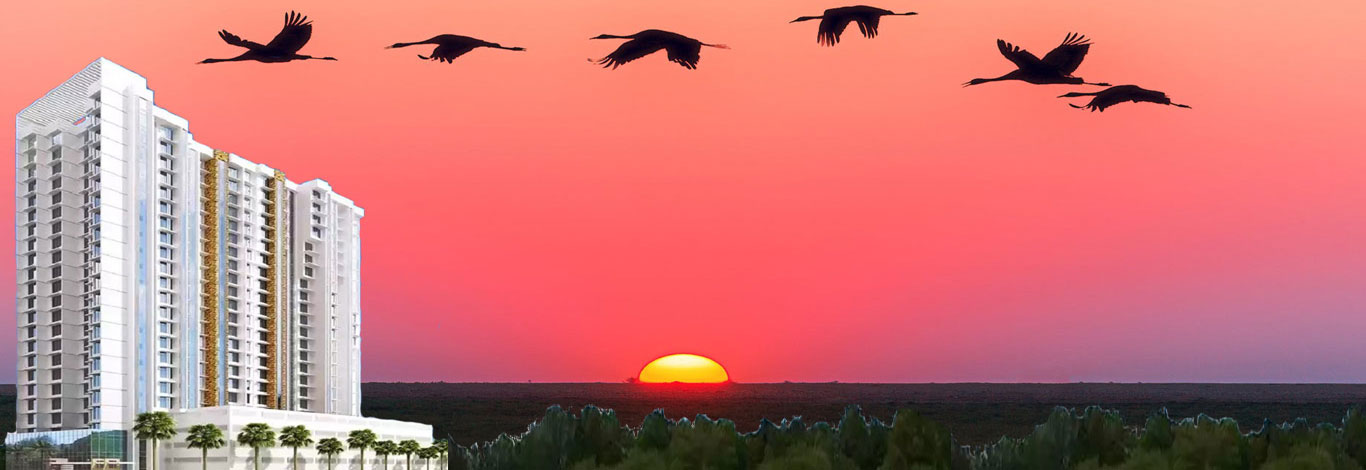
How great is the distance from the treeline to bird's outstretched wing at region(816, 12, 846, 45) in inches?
495

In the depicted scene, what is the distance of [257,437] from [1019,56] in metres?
92.9

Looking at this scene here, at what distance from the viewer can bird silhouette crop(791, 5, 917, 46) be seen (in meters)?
27.7

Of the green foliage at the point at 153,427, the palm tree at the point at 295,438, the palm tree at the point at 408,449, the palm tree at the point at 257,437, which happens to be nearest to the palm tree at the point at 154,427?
the green foliage at the point at 153,427

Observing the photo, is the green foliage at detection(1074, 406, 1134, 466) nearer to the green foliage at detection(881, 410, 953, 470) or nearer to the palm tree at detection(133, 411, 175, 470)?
the green foliage at detection(881, 410, 953, 470)

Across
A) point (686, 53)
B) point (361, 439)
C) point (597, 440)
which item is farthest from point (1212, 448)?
point (361, 439)

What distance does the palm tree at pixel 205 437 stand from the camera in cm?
11169

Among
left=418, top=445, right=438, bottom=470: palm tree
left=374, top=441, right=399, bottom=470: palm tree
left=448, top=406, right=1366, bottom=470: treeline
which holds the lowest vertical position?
left=418, top=445, right=438, bottom=470: palm tree

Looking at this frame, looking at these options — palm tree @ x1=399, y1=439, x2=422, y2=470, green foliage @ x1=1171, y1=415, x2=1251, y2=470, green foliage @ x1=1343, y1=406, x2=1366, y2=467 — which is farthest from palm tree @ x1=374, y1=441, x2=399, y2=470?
green foliage @ x1=1171, y1=415, x2=1251, y2=470

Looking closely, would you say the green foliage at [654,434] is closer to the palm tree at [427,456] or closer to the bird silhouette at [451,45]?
the bird silhouette at [451,45]

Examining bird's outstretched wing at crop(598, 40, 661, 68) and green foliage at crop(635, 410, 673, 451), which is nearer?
bird's outstretched wing at crop(598, 40, 661, 68)

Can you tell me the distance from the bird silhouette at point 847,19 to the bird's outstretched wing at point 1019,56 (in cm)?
363

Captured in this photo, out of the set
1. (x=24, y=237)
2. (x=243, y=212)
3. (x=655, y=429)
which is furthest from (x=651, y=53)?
(x=243, y=212)

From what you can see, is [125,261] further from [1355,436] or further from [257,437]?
[1355,436]

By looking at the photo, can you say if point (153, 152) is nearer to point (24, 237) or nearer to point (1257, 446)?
point (24, 237)
